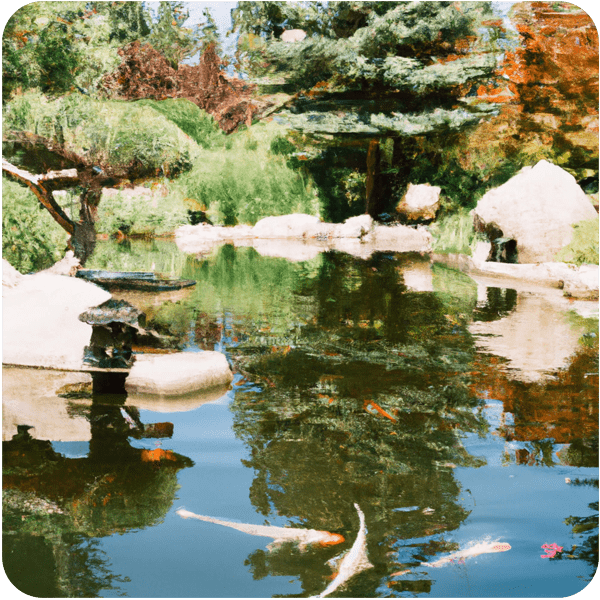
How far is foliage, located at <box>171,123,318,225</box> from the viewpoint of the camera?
13.3 ft

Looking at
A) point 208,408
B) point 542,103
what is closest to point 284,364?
point 208,408

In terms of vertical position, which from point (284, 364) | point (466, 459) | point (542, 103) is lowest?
point (466, 459)

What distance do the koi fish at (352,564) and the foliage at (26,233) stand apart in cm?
231

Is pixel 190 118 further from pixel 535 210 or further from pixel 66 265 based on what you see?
pixel 535 210

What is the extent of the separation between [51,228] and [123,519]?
177 cm

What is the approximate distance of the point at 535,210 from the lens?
4.20 metres

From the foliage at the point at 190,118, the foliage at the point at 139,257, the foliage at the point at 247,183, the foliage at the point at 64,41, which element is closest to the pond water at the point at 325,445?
the foliage at the point at 139,257

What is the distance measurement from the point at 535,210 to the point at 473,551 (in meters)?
2.20

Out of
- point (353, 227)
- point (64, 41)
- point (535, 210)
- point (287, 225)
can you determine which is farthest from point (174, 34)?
point (535, 210)

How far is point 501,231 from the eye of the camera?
165 inches

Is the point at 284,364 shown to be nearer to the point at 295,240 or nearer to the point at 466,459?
the point at 295,240

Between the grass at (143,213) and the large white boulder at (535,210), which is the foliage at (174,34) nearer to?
the grass at (143,213)

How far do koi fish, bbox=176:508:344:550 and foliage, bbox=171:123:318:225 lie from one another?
1810 millimetres

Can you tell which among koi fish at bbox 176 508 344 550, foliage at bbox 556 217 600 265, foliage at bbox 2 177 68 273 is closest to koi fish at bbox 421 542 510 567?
koi fish at bbox 176 508 344 550
